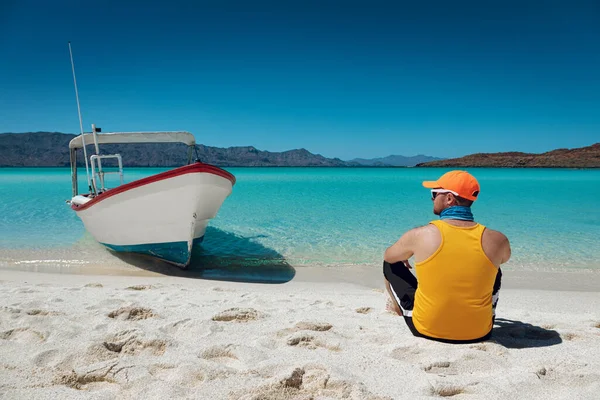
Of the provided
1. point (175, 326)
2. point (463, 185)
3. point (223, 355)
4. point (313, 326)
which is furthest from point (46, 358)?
point (463, 185)

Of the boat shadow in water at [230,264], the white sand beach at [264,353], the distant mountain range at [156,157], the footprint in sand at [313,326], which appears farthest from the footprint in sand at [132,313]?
the distant mountain range at [156,157]

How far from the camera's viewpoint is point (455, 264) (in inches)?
99.3

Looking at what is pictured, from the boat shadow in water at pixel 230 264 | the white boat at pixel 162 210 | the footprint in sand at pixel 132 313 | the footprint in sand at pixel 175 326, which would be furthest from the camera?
the boat shadow in water at pixel 230 264

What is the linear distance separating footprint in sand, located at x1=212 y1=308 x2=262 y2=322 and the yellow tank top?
4.80ft

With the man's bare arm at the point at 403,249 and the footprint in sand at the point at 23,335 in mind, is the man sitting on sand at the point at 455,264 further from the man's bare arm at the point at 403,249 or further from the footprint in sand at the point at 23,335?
the footprint in sand at the point at 23,335

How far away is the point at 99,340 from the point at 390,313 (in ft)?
8.15

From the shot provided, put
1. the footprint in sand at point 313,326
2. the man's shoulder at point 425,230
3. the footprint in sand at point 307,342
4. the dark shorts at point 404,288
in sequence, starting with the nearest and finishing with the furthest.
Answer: the man's shoulder at point 425,230
the footprint in sand at point 307,342
the dark shorts at point 404,288
the footprint in sand at point 313,326

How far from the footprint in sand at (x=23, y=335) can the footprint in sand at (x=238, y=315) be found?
1289 millimetres

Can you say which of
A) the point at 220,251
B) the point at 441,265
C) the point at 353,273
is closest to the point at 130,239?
the point at 220,251

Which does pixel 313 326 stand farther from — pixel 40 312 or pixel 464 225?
pixel 40 312

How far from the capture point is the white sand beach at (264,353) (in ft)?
7.23

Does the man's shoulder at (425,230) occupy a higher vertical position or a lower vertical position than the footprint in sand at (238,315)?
higher

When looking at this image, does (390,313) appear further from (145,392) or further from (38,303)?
(38,303)

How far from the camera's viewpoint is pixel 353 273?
6.70 m
